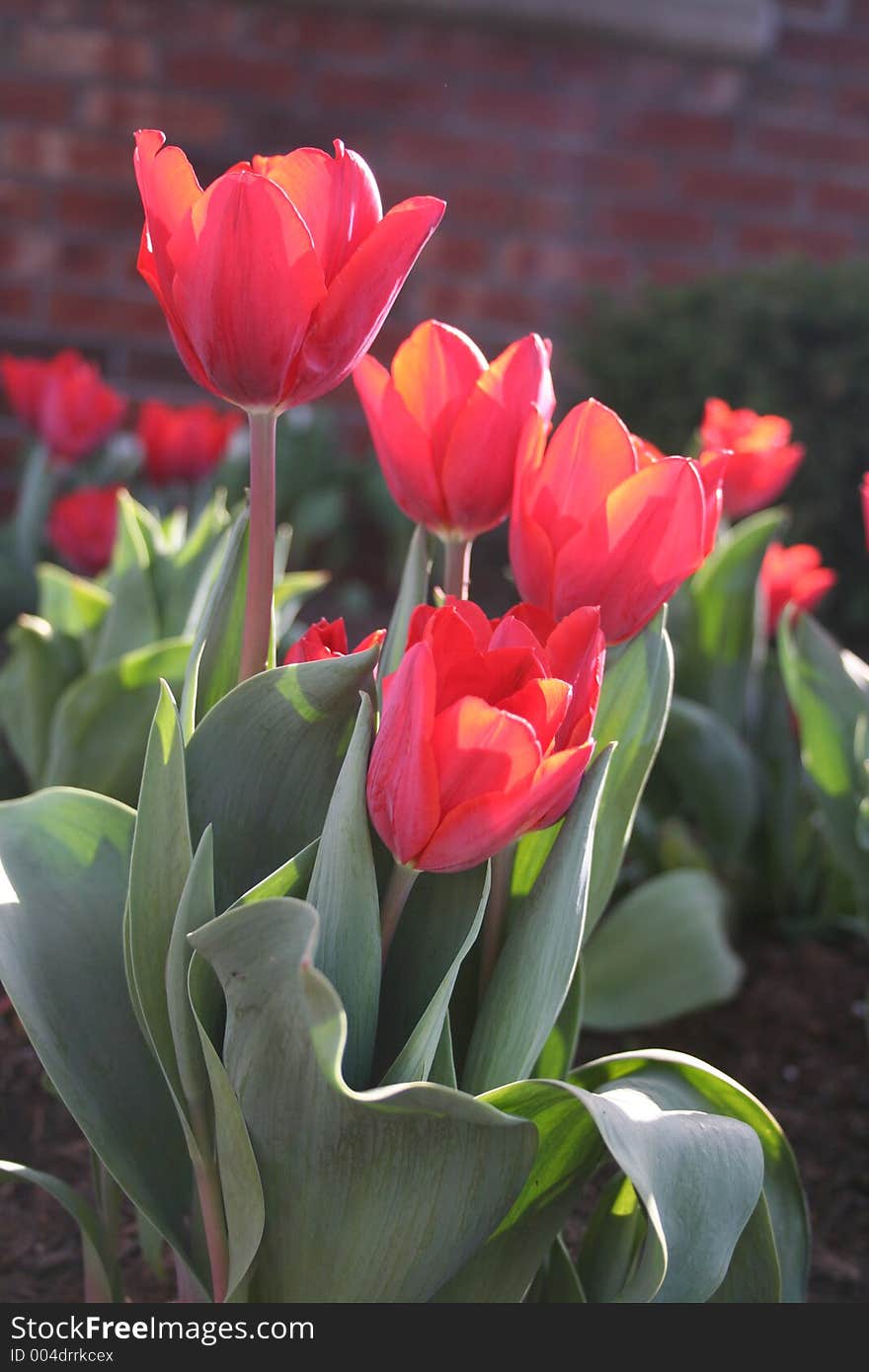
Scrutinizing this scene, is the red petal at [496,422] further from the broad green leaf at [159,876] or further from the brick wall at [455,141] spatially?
the brick wall at [455,141]

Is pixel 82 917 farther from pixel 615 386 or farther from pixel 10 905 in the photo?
pixel 615 386

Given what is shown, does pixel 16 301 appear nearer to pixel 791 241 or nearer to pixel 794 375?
pixel 794 375

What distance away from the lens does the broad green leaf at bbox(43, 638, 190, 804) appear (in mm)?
1202

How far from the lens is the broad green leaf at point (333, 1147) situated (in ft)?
1.83

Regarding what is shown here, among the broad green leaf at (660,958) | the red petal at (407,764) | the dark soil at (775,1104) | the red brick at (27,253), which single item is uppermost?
the red brick at (27,253)

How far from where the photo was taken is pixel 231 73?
3340mm

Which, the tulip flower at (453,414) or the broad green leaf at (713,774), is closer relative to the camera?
the tulip flower at (453,414)

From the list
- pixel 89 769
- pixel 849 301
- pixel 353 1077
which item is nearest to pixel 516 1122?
pixel 353 1077

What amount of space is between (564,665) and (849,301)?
242 centimetres

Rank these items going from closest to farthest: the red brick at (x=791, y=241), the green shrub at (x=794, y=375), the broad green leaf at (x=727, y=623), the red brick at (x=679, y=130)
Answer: the broad green leaf at (x=727, y=623) → the green shrub at (x=794, y=375) → the red brick at (x=679, y=130) → the red brick at (x=791, y=241)

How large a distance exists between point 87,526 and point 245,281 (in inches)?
49.5

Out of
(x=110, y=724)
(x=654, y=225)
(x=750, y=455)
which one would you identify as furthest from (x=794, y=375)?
(x=110, y=724)

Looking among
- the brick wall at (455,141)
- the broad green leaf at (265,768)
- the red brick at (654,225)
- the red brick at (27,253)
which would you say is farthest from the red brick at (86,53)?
the broad green leaf at (265,768)

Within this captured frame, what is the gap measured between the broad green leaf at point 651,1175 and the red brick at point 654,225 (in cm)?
325
